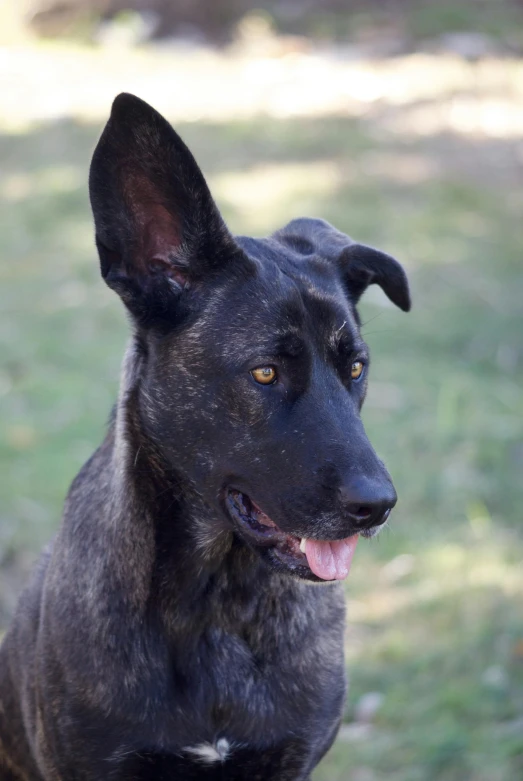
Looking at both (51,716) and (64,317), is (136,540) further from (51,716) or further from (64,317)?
(64,317)

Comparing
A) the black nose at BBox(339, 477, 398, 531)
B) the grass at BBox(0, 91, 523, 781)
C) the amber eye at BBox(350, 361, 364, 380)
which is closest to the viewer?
the black nose at BBox(339, 477, 398, 531)

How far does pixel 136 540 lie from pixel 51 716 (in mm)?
544

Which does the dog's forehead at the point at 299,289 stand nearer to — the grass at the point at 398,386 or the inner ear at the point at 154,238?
the inner ear at the point at 154,238

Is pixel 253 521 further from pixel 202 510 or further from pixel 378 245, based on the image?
pixel 378 245

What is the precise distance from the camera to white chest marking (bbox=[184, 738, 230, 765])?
3102 mm

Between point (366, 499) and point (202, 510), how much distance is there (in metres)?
0.57

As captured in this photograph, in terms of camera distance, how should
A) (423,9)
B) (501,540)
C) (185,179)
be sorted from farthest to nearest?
1. (423,9)
2. (501,540)
3. (185,179)

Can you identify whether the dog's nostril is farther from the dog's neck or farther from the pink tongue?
the dog's neck

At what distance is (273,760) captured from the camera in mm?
3193

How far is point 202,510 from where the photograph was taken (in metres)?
3.24

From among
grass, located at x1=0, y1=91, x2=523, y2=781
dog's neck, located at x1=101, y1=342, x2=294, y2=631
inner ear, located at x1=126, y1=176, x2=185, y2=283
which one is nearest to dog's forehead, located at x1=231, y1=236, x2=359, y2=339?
inner ear, located at x1=126, y1=176, x2=185, y2=283

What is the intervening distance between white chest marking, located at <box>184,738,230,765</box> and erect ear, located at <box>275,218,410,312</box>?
1430 mm

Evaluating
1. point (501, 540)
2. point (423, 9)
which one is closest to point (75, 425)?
point (501, 540)

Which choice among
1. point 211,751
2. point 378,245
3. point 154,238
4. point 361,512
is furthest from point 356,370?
point 378,245
